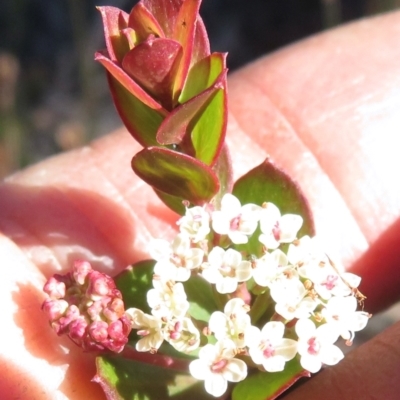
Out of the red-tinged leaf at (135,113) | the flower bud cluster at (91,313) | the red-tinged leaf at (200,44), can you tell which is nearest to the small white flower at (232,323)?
the flower bud cluster at (91,313)

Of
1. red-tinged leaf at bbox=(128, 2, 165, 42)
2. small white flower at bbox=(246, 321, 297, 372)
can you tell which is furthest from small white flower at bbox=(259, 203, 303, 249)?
red-tinged leaf at bbox=(128, 2, 165, 42)

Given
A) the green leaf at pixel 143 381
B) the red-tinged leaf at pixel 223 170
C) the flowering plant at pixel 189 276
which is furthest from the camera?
the red-tinged leaf at pixel 223 170

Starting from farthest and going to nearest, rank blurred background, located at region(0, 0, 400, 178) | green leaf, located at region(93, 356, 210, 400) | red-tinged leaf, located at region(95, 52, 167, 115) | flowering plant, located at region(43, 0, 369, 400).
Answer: blurred background, located at region(0, 0, 400, 178) < green leaf, located at region(93, 356, 210, 400) < flowering plant, located at region(43, 0, 369, 400) < red-tinged leaf, located at region(95, 52, 167, 115)

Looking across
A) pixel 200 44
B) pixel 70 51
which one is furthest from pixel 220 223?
pixel 70 51

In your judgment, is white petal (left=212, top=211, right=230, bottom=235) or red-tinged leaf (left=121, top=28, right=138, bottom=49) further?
white petal (left=212, top=211, right=230, bottom=235)

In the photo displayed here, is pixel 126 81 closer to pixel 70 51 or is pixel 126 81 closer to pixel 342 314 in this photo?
pixel 342 314

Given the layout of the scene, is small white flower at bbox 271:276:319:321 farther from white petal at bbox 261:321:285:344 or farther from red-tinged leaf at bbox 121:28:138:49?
red-tinged leaf at bbox 121:28:138:49

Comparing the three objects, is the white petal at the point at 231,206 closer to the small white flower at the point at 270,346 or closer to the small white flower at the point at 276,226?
the small white flower at the point at 276,226
